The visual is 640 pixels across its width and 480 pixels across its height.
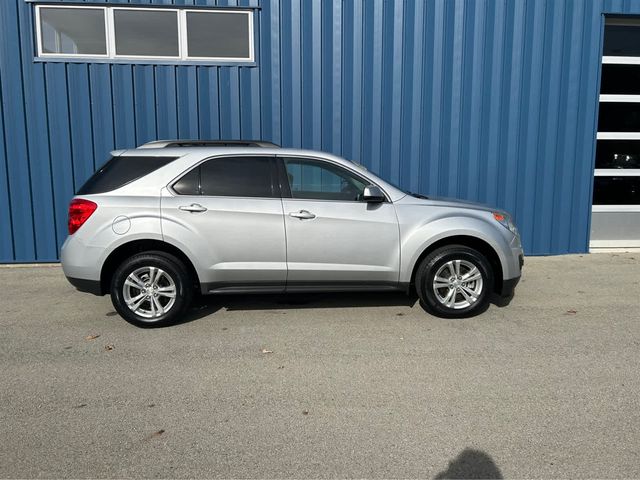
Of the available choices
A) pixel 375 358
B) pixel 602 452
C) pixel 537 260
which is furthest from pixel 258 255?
pixel 537 260

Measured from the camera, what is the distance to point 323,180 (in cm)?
504

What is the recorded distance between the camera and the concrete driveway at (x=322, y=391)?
271 centimetres

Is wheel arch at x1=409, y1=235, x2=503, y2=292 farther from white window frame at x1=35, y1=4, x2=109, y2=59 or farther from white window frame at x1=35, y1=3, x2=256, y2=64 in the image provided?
white window frame at x1=35, y1=4, x2=109, y2=59

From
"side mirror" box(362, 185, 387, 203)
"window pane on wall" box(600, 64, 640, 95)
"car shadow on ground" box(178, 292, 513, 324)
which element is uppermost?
"window pane on wall" box(600, 64, 640, 95)

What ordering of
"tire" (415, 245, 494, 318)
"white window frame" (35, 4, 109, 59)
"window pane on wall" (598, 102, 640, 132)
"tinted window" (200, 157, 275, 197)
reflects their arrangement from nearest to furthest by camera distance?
"tinted window" (200, 157, 275, 197), "tire" (415, 245, 494, 318), "white window frame" (35, 4, 109, 59), "window pane on wall" (598, 102, 640, 132)

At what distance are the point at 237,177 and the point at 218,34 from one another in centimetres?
387

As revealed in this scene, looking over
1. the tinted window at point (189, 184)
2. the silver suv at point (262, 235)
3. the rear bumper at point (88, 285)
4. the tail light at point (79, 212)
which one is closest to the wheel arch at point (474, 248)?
the silver suv at point (262, 235)

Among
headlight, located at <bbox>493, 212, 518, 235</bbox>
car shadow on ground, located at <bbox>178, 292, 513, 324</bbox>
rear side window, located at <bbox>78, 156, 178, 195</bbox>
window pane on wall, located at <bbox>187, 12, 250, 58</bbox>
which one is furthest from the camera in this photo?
window pane on wall, located at <bbox>187, 12, 250, 58</bbox>

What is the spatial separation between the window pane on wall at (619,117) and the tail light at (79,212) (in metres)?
8.00

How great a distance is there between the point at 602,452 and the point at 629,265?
19.2 ft

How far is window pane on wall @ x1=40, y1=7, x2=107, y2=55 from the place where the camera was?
7434 mm

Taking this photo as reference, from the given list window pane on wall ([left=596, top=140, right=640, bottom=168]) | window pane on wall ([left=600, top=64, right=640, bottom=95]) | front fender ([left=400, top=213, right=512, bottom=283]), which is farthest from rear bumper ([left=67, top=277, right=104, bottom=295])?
window pane on wall ([left=600, top=64, right=640, bottom=95])

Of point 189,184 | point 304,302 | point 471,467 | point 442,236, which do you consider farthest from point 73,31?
point 471,467

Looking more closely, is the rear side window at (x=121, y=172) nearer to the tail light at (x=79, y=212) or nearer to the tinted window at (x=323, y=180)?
the tail light at (x=79, y=212)
